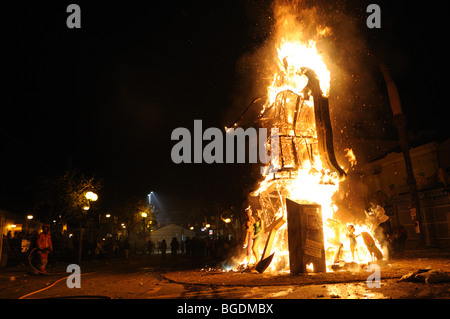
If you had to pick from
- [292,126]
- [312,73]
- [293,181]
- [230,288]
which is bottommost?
[230,288]

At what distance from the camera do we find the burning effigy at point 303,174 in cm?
1149

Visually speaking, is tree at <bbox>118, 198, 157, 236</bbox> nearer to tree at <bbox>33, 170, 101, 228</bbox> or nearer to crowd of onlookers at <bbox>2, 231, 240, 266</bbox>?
crowd of onlookers at <bbox>2, 231, 240, 266</bbox>

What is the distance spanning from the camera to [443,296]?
662 centimetres

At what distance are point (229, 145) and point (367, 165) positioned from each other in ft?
55.4

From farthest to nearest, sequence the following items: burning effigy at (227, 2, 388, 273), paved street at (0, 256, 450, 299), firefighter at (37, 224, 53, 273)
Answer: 1. firefighter at (37, 224, 53, 273)
2. burning effigy at (227, 2, 388, 273)
3. paved street at (0, 256, 450, 299)

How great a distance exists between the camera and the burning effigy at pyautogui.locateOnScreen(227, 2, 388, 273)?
1149 centimetres

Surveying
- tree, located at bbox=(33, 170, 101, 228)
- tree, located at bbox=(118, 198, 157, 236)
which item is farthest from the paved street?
tree, located at bbox=(118, 198, 157, 236)

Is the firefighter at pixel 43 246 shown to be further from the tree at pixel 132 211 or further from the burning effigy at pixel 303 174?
the tree at pixel 132 211

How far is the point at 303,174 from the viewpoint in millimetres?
13859

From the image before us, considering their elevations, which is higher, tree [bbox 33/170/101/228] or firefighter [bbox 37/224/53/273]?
tree [bbox 33/170/101/228]

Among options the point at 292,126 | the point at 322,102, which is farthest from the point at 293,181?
the point at 322,102

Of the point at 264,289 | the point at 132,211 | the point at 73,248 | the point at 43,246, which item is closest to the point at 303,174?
the point at 264,289

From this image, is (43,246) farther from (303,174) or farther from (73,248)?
(73,248)
